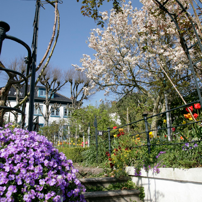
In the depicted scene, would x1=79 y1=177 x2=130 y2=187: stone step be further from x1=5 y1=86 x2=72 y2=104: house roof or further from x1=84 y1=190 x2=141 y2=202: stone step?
x1=5 y1=86 x2=72 y2=104: house roof

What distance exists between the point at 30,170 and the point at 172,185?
2073 millimetres

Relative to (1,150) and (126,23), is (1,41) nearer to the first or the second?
(1,150)

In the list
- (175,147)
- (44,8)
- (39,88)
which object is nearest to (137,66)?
(175,147)

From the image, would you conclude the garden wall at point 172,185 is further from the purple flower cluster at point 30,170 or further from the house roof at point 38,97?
the house roof at point 38,97

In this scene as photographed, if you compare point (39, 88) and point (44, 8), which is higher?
point (39, 88)

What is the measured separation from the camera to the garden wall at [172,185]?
232cm

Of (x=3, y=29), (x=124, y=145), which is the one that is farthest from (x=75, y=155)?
(x=3, y=29)

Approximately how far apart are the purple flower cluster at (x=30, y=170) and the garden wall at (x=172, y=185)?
1.52m

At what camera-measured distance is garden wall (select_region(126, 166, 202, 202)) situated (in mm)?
2316

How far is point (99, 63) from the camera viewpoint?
1107cm

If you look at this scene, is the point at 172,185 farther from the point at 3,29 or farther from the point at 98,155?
the point at 98,155

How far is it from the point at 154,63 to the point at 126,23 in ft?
8.74

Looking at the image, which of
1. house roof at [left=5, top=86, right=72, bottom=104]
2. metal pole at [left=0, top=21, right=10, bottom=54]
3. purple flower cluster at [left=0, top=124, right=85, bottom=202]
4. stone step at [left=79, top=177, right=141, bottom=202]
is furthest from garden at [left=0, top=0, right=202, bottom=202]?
house roof at [left=5, top=86, right=72, bottom=104]

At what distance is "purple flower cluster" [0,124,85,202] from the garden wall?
152cm
